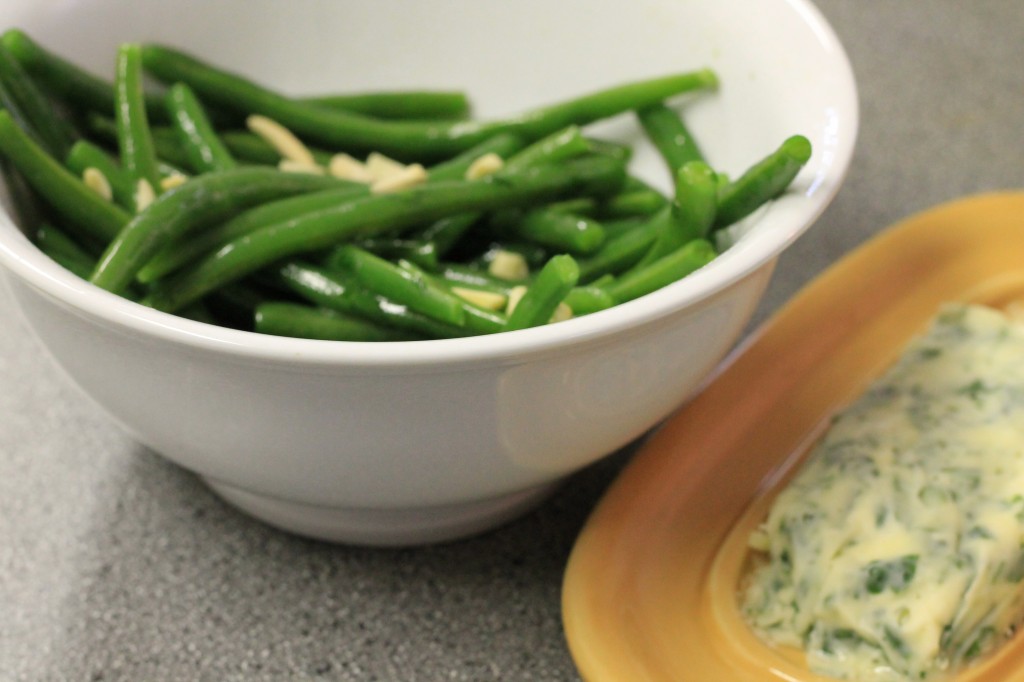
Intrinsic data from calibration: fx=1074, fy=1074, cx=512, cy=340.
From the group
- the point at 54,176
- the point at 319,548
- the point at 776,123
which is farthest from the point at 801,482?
the point at 54,176

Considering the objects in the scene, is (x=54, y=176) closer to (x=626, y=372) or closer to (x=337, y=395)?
(x=337, y=395)

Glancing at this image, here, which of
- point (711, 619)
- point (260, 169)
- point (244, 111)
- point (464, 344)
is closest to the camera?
point (464, 344)

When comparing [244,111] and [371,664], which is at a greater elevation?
[244,111]

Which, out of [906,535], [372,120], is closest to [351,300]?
[372,120]

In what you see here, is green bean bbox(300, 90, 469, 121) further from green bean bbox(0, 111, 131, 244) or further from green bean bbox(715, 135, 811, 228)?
green bean bbox(715, 135, 811, 228)

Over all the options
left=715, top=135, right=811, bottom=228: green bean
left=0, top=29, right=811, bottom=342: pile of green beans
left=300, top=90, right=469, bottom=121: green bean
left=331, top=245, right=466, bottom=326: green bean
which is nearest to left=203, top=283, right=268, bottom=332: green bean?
left=0, top=29, right=811, bottom=342: pile of green beans

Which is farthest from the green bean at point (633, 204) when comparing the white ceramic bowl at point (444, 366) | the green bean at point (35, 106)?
the green bean at point (35, 106)
